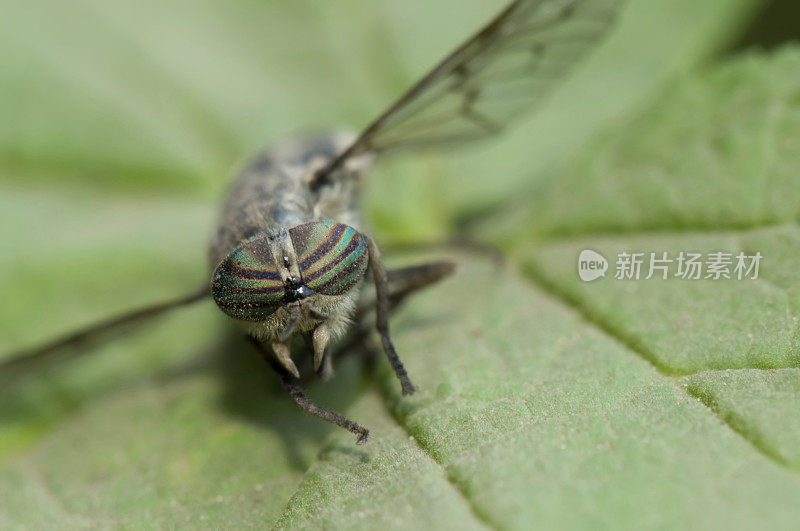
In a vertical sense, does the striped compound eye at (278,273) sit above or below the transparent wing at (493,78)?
below

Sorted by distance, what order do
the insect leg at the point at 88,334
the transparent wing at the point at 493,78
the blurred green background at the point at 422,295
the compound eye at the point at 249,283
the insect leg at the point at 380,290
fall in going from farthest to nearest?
the transparent wing at the point at 493,78
the insect leg at the point at 88,334
the insect leg at the point at 380,290
the compound eye at the point at 249,283
the blurred green background at the point at 422,295

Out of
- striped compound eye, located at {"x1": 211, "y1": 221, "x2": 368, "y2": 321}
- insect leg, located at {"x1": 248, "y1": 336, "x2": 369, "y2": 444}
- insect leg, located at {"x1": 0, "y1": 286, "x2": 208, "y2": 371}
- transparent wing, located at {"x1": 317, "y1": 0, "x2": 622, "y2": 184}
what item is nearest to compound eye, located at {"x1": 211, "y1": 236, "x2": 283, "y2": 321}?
striped compound eye, located at {"x1": 211, "y1": 221, "x2": 368, "y2": 321}

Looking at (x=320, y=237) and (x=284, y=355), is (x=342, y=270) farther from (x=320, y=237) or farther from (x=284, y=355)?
(x=284, y=355)

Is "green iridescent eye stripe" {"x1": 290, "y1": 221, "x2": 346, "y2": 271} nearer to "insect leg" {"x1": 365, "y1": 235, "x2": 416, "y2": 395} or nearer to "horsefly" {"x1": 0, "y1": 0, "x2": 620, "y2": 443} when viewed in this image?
"horsefly" {"x1": 0, "y1": 0, "x2": 620, "y2": 443}

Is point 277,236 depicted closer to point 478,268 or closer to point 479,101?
point 478,268

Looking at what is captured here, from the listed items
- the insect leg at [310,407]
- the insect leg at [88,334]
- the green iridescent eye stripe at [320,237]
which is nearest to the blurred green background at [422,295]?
the insect leg at [310,407]

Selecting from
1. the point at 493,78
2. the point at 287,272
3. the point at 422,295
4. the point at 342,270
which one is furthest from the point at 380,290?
the point at 493,78
